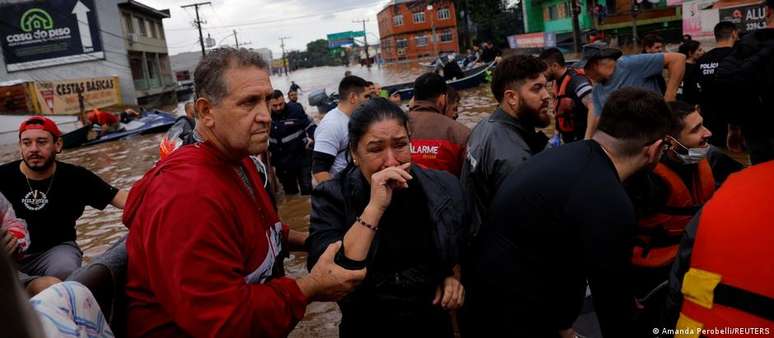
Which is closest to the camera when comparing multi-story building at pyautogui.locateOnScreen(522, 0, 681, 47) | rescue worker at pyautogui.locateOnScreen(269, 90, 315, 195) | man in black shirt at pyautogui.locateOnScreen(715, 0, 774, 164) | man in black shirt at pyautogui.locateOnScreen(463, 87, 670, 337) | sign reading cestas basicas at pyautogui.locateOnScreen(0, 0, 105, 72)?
man in black shirt at pyautogui.locateOnScreen(463, 87, 670, 337)

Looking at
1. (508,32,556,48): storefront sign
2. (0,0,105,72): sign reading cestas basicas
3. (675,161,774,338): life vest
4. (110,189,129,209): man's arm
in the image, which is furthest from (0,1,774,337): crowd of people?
(0,0,105,72): sign reading cestas basicas

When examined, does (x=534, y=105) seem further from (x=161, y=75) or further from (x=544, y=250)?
(x=161, y=75)

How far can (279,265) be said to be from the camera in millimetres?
2223

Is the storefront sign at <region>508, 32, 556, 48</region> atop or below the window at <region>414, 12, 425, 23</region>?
below

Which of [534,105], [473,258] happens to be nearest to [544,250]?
[473,258]

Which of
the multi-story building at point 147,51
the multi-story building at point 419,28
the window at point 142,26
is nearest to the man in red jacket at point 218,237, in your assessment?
the multi-story building at point 147,51

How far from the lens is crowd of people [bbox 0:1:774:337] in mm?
1552

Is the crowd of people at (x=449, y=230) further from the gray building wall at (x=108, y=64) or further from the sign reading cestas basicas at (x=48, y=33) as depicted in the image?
the sign reading cestas basicas at (x=48, y=33)

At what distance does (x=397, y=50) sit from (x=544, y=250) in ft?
243

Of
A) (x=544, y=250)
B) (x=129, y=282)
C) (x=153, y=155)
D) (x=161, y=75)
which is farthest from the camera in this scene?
(x=161, y=75)

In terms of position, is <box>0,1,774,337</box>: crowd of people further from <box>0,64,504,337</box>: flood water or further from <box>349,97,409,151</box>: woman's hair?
<box>0,64,504,337</box>: flood water

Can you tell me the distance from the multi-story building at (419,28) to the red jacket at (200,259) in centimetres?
6543

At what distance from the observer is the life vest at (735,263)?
1465mm

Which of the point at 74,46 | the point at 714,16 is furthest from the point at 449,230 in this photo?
the point at 74,46
